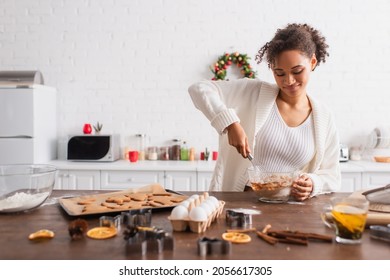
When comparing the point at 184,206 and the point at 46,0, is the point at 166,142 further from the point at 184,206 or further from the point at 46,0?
the point at 184,206

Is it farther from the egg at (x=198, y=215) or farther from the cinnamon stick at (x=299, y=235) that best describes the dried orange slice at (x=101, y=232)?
the cinnamon stick at (x=299, y=235)

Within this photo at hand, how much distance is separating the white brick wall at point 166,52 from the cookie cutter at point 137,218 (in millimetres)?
2779

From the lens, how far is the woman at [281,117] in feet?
5.68

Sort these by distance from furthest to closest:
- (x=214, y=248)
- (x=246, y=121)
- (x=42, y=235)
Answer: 1. (x=246, y=121)
2. (x=42, y=235)
3. (x=214, y=248)

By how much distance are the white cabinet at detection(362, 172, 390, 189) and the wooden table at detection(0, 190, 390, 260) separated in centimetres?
224

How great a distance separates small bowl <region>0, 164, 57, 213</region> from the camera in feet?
4.23

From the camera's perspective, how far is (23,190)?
132 centimetres

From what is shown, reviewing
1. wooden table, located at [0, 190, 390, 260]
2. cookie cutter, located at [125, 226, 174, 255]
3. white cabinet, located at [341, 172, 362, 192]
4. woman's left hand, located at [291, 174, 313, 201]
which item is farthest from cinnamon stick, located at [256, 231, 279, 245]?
white cabinet, located at [341, 172, 362, 192]

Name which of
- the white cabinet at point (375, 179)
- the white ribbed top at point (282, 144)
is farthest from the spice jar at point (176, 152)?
the white ribbed top at point (282, 144)

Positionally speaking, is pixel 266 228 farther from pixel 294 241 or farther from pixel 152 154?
pixel 152 154

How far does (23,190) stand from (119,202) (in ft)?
1.07

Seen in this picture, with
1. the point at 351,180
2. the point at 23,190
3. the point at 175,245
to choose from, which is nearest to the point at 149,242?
the point at 175,245

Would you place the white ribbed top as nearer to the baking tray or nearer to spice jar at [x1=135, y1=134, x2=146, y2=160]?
the baking tray

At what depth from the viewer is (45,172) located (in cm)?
132
